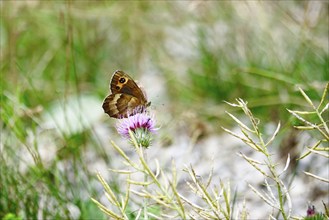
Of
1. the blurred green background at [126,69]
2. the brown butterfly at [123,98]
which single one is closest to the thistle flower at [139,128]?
the brown butterfly at [123,98]

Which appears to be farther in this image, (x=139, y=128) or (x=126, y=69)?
(x=126, y=69)

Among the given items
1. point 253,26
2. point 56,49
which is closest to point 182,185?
point 253,26

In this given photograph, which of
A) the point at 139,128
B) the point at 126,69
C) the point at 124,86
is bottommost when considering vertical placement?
the point at 139,128

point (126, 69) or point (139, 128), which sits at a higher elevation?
point (126, 69)

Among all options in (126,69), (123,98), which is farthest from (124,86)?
(126,69)

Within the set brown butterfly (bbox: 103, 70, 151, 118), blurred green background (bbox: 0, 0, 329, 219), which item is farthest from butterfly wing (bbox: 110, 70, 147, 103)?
blurred green background (bbox: 0, 0, 329, 219)

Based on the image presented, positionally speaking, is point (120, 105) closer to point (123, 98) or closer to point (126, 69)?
point (123, 98)

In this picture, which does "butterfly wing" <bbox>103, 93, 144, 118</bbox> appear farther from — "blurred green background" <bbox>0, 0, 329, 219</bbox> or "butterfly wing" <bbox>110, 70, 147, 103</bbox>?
"blurred green background" <bbox>0, 0, 329, 219</bbox>

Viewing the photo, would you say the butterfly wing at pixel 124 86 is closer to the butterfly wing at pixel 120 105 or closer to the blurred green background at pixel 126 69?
the butterfly wing at pixel 120 105
